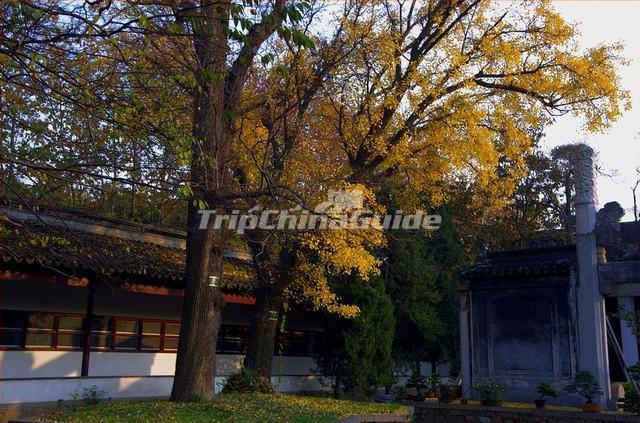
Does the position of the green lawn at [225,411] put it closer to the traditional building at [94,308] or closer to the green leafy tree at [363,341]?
the traditional building at [94,308]

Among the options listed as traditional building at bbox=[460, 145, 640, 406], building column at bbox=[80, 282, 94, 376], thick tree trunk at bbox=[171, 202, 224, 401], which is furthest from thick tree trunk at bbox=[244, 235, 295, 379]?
traditional building at bbox=[460, 145, 640, 406]

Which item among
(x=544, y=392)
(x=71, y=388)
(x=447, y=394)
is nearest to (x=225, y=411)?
(x=71, y=388)

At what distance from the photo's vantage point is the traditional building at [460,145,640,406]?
15641 mm

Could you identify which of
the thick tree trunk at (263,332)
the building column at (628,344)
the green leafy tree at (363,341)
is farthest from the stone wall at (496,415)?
the building column at (628,344)

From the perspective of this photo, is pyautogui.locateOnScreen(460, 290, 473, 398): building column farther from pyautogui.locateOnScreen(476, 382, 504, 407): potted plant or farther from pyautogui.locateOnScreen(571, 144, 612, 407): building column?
pyautogui.locateOnScreen(571, 144, 612, 407): building column

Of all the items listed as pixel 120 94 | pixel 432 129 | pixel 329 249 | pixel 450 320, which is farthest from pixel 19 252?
pixel 450 320

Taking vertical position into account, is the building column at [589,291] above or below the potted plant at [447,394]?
above

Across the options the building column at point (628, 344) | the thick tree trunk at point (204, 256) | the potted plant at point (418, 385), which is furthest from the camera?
the building column at point (628, 344)

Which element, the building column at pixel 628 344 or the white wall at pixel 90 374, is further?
the building column at pixel 628 344

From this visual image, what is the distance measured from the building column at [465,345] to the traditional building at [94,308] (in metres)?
5.80

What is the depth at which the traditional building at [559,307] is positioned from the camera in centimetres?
1564

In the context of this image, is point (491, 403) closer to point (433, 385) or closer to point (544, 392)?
point (544, 392)

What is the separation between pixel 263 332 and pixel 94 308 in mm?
4009

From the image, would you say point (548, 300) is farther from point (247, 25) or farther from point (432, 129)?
point (247, 25)
